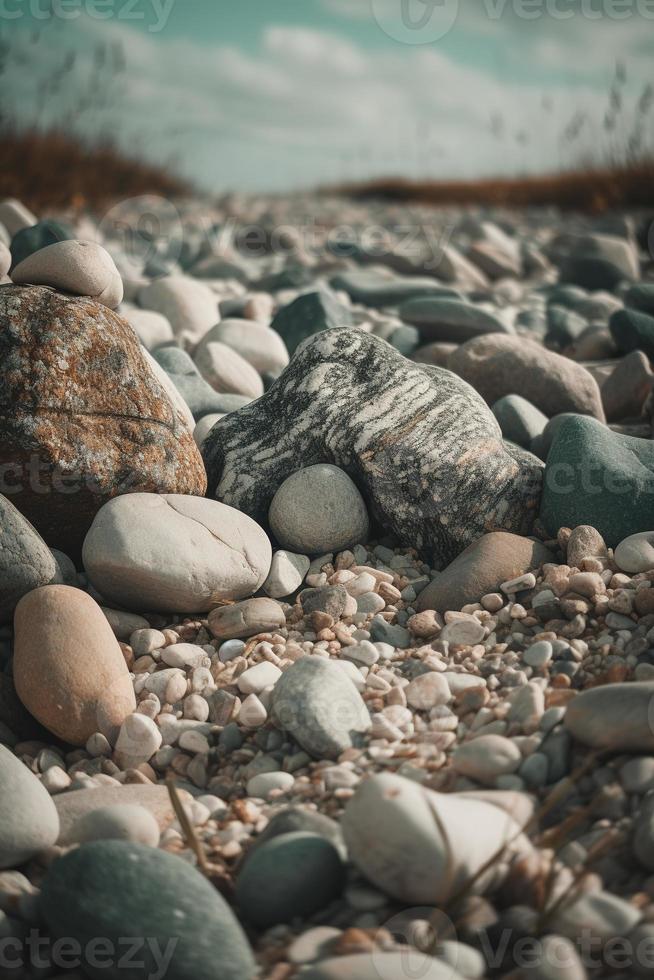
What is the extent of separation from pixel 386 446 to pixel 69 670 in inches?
54.1

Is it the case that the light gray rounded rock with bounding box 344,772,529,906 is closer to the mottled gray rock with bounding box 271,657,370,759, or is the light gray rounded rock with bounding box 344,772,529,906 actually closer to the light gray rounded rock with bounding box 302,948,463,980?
the light gray rounded rock with bounding box 302,948,463,980

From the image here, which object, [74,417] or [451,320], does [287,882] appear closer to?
[74,417]

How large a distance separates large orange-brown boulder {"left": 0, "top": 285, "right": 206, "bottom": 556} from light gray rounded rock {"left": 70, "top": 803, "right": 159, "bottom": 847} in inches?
46.4

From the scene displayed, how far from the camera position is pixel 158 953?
162 cm

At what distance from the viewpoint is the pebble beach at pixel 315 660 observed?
5.53 ft

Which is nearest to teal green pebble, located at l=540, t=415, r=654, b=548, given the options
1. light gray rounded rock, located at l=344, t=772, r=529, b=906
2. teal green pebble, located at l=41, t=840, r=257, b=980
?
light gray rounded rock, located at l=344, t=772, r=529, b=906

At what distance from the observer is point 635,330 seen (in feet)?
16.8

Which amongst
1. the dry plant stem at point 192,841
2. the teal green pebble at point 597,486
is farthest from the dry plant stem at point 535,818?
the teal green pebble at point 597,486

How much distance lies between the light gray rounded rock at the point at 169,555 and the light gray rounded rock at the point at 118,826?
A: 2.68 ft

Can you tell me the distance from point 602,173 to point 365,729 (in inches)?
534

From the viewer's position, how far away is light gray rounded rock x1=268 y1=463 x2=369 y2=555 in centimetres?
306

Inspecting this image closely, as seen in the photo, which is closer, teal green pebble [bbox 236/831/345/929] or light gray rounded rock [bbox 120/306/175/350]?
teal green pebble [bbox 236/831/345/929]

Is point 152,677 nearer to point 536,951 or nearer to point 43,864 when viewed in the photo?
point 43,864

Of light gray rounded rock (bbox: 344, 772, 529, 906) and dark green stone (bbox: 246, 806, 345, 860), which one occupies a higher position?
light gray rounded rock (bbox: 344, 772, 529, 906)
